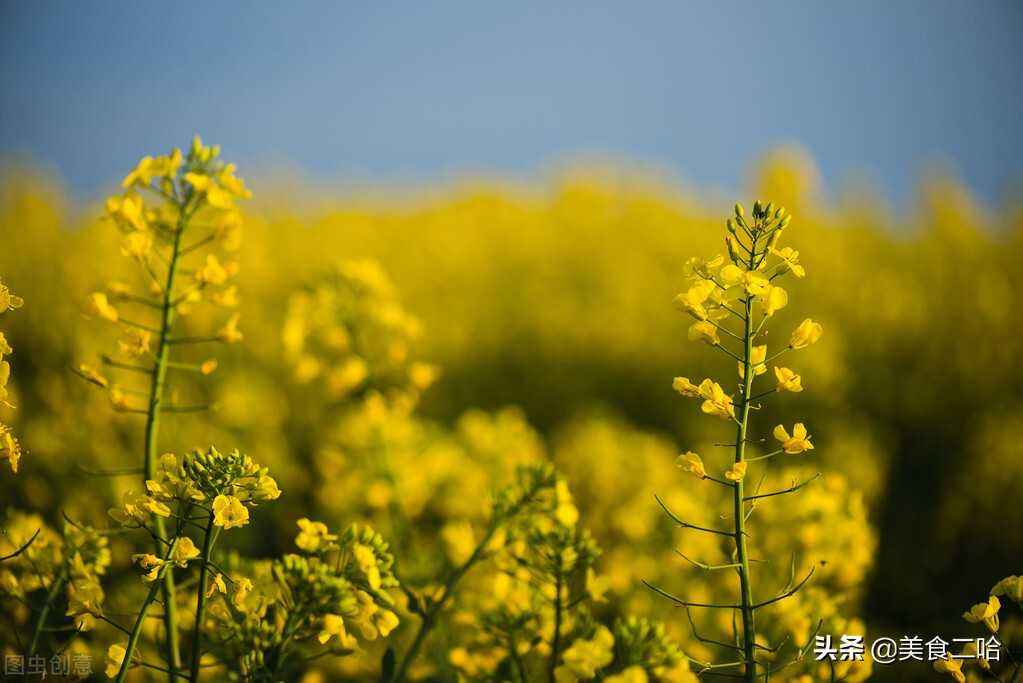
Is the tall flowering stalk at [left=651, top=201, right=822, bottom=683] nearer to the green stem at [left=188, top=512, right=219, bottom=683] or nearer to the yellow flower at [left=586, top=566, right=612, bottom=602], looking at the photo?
the yellow flower at [left=586, top=566, right=612, bottom=602]

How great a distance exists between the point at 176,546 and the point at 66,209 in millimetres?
8872

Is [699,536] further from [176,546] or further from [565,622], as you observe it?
[176,546]

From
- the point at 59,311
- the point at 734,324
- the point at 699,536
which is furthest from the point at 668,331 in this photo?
the point at 59,311

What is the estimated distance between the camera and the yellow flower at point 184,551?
1.28m

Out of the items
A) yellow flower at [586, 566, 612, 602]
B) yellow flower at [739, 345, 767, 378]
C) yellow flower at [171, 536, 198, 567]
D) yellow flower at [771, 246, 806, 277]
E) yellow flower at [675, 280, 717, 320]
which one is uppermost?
yellow flower at [771, 246, 806, 277]

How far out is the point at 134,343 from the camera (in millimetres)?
1680

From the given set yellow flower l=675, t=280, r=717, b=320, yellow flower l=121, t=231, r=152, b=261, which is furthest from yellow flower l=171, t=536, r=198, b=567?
yellow flower l=675, t=280, r=717, b=320

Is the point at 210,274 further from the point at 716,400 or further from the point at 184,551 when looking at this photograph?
the point at 716,400

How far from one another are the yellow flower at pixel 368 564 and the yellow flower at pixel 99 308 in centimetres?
74

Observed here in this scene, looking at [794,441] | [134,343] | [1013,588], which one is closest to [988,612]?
[1013,588]

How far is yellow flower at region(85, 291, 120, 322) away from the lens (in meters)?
1.66

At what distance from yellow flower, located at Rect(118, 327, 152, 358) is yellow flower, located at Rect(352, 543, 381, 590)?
66 cm

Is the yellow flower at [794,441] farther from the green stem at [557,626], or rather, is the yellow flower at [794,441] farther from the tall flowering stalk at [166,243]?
the tall flowering stalk at [166,243]

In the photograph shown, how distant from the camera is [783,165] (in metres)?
6.61
